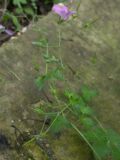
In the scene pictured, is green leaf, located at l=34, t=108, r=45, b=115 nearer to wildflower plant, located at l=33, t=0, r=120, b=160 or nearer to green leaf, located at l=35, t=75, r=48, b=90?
wildflower plant, located at l=33, t=0, r=120, b=160

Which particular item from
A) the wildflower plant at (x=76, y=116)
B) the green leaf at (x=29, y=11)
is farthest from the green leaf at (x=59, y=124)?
the green leaf at (x=29, y=11)

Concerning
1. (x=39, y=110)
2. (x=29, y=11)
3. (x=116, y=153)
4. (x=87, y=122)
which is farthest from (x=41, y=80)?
(x=29, y=11)

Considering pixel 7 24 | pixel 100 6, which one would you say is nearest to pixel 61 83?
pixel 100 6

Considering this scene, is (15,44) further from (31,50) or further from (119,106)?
(119,106)

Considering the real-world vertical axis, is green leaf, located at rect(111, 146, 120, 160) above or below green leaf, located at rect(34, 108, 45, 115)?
below

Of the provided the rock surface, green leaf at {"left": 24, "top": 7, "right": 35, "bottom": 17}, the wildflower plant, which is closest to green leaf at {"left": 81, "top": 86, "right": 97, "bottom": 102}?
the wildflower plant

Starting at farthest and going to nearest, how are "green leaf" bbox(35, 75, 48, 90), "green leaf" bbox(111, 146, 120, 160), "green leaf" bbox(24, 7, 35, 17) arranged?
"green leaf" bbox(24, 7, 35, 17), "green leaf" bbox(35, 75, 48, 90), "green leaf" bbox(111, 146, 120, 160)

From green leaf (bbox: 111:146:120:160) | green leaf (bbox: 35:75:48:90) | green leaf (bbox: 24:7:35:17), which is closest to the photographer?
green leaf (bbox: 111:146:120:160)

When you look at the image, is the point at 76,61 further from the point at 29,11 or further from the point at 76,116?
the point at 29,11

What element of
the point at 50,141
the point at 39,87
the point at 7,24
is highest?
the point at 39,87
